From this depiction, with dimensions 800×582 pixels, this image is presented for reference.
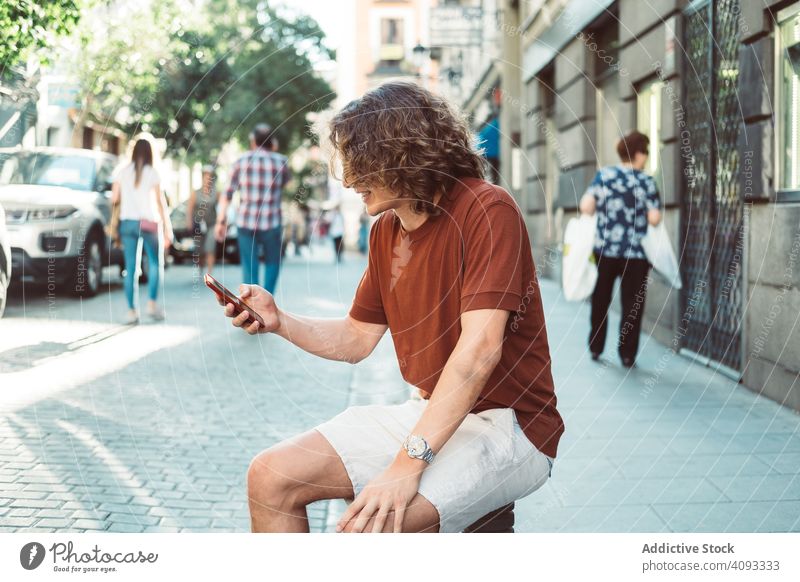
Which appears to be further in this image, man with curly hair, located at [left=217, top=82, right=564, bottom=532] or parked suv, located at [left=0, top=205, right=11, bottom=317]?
parked suv, located at [left=0, top=205, right=11, bottom=317]

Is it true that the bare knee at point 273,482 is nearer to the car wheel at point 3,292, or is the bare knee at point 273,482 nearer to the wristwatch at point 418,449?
the wristwatch at point 418,449

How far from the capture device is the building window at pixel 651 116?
8117 mm

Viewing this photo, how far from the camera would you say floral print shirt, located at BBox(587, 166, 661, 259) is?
670cm

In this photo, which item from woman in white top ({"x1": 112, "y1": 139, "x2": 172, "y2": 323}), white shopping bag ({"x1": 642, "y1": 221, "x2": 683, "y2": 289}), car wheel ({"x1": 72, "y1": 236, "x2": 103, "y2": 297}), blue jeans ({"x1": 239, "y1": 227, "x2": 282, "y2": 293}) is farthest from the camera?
car wheel ({"x1": 72, "y1": 236, "x2": 103, "y2": 297})

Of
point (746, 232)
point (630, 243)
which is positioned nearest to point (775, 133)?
point (746, 232)

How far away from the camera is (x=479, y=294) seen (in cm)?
212

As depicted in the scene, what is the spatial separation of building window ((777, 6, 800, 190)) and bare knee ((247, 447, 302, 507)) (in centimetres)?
383

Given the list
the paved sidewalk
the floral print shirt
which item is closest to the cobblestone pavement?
the paved sidewalk

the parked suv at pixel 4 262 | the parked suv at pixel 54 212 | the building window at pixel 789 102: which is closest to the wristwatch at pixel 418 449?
the parked suv at pixel 54 212

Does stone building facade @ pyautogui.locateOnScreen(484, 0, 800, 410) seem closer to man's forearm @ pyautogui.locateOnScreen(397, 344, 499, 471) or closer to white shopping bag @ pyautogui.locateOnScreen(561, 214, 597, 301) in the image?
white shopping bag @ pyautogui.locateOnScreen(561, 214, 597, 301)

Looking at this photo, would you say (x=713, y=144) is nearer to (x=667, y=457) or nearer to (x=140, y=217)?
(x=667, y=457)

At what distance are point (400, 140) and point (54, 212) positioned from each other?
379 centimetres
